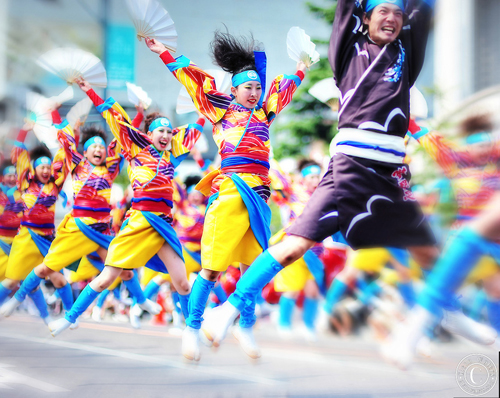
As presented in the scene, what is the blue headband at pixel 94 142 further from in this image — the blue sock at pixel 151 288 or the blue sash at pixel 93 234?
the blue sock at pixel 151 288

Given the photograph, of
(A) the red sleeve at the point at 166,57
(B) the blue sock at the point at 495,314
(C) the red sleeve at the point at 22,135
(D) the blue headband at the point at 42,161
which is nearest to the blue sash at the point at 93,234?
(D) the blue headband at the point at 42,161

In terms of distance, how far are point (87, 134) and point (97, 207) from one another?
801mm

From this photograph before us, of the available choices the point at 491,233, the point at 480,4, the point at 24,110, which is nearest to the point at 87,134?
the point at 24,110

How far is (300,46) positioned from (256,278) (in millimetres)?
1649

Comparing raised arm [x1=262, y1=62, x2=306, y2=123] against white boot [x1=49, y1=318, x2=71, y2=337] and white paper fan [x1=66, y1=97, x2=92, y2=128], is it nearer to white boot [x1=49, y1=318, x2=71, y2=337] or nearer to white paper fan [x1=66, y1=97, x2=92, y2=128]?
white paper fan [x1=66, y1=97, x2=92, y2=128]

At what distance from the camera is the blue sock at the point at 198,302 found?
3238 mm

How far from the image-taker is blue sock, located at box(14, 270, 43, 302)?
4969 mm

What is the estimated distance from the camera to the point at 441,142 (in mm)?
→ 2984

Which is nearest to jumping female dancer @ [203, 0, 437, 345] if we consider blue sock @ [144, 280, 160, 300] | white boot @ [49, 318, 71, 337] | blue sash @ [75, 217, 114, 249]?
white boot @ [49, 318, 71, 337]

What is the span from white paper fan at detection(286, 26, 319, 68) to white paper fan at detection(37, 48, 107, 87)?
1.44 meters

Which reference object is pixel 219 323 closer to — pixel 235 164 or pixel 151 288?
pixel 235 164

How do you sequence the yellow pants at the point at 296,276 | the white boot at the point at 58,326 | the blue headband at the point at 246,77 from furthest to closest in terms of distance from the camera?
the yellow pants at the point at 296,276 < the white boot at the point at 58,326 < the blue headband at the point at 246,77

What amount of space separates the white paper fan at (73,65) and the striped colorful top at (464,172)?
2343 mm

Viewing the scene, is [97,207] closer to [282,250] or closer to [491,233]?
[282,250]
